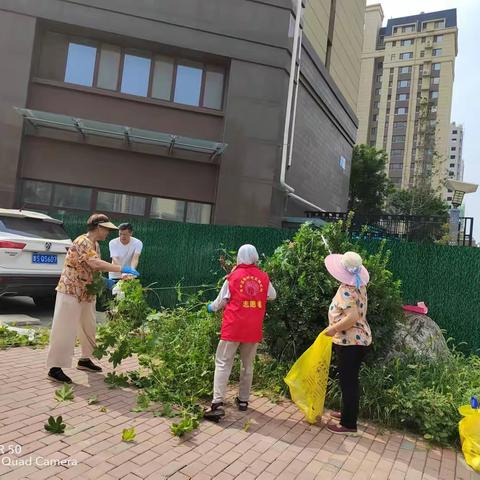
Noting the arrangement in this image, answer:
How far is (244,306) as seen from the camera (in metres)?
4.17

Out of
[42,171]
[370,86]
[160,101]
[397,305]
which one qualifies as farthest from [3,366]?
[370,86]

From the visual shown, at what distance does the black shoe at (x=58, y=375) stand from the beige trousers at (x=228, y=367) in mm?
1588

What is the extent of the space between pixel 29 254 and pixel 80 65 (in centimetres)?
746

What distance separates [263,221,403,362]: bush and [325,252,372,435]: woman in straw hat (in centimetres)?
89

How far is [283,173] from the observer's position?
1329 cm

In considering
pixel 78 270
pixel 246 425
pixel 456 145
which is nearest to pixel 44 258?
pixel 78 270

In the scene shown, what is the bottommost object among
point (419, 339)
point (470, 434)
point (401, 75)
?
point (470, 434)

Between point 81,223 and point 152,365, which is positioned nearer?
point 152,365

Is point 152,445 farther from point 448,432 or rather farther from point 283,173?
point 283,173

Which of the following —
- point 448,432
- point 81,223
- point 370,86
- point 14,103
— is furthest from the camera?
point 370,86

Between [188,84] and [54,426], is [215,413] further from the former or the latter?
[188,84]

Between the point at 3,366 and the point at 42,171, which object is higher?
the point at 42,171

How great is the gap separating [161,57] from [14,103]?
13.3 feet

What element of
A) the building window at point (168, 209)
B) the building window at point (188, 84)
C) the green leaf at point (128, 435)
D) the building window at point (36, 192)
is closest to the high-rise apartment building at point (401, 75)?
the building window at point (188, 84)
